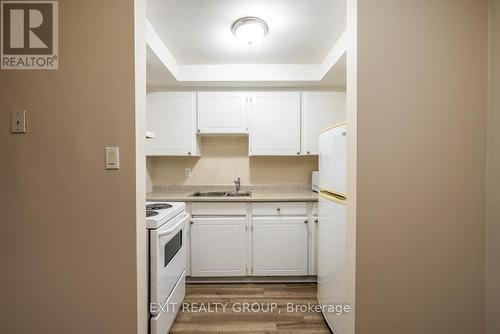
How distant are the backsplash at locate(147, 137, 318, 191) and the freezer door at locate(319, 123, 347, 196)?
114 centimetres

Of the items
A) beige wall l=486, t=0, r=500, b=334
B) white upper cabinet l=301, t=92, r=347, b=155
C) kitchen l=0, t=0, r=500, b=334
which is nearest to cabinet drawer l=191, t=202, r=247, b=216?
white upper cabinet l=301, t=92, r=347, b=155

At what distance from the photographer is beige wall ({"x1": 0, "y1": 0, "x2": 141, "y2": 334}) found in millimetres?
1130

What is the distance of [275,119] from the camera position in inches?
105

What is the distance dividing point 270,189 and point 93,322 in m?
2.15

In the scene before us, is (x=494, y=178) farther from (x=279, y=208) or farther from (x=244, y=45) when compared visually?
(x=244, y=45)

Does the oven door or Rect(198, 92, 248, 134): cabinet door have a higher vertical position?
Rect(198, 92, 248, 134): cabinet door

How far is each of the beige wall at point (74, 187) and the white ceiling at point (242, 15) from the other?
0.68 metres

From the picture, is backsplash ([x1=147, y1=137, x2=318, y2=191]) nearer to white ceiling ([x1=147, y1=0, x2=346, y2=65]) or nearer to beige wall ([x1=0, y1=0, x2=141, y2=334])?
white ceiling ([x1=147, y1=0, x2=346, y2=65])

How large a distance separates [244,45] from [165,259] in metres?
1.94

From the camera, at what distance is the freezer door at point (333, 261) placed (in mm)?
1384

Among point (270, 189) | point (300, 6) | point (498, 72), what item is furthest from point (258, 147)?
point (498, 72)

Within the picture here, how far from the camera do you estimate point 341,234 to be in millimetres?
1412

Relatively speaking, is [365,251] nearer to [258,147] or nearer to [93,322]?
[93,322]

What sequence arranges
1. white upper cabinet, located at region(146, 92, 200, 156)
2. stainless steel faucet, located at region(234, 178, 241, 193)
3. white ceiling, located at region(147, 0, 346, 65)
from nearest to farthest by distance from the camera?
white ceiling, located at region(147, 0, 346, 65) < white upper cabinet, located at region(146, 92, 200, 156) < stainless steel faucet, located at region(234, 178, 241, 193)
